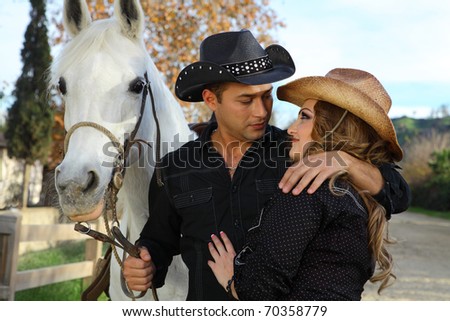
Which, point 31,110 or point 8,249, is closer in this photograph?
point 8,249

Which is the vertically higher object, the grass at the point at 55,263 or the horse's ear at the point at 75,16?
the horse's ear at the point at 75,16

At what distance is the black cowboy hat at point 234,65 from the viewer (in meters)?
2.40

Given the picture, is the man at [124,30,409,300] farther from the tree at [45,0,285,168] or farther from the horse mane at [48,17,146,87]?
the tree at [45,0,285,168]

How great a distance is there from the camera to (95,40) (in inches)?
103

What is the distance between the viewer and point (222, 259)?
208 centimetres

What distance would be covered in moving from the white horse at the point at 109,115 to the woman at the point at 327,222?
0.74 m

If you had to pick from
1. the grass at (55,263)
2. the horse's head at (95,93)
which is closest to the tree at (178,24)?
the grass at (55,263)

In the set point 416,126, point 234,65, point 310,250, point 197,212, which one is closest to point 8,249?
point 197,212

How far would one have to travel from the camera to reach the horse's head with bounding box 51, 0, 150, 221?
2182 mm

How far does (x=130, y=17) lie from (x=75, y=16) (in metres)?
0.34

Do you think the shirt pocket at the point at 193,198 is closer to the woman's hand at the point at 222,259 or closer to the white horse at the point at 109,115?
the woman's hand at the point at 222,259
